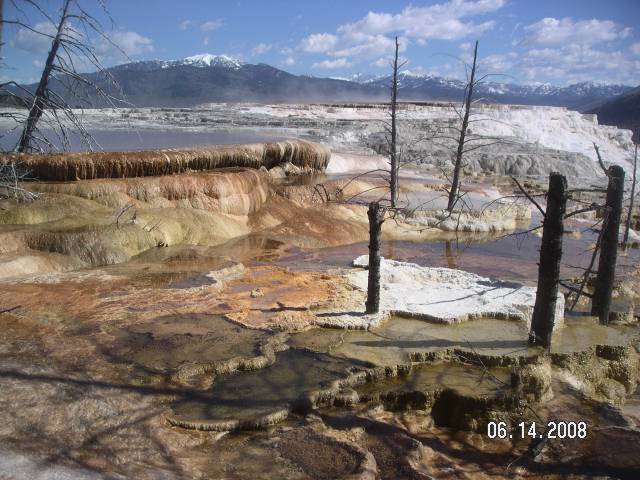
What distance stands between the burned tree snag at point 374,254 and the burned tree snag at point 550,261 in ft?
5.84

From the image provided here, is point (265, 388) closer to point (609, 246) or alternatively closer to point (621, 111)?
point (609, 246)

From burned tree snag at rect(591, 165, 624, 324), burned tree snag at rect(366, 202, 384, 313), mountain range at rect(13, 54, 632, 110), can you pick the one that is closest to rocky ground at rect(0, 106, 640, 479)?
burned tree snag at rect(366, 202, 384, 313)

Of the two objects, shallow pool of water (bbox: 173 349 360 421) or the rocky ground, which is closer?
the rocky ground

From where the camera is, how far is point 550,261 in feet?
19.9

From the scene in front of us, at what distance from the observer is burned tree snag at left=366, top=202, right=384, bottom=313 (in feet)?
21.9

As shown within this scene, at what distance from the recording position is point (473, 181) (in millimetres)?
23594

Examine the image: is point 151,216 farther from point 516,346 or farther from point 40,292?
point 516,346

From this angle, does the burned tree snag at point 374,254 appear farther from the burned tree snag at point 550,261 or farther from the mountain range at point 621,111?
the mountain range at point 621,111

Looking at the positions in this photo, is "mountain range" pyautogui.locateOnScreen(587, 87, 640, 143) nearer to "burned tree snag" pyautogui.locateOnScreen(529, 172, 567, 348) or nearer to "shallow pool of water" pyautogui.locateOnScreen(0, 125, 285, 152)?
"shallow pool of water" pyautogui.locateOnScreen(0, 125, 285, 152)

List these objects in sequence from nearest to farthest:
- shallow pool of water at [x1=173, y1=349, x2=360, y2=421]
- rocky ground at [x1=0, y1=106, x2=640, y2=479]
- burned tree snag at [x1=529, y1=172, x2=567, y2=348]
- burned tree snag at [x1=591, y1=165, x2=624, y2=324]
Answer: rocky ground at [x1=0, y1=106, x2=640, y2=479] < shallow pool of water at [x1=173, y1=349, x2=360, y2=421] < burned tree snag at [x1=529, y1=172, x2=567, y2=348] < burned tree snag at [x1=591, y1=165, x2=624, y2=324]

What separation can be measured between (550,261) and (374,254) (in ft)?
6.43

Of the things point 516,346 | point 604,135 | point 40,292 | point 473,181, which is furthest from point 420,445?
point 604,135

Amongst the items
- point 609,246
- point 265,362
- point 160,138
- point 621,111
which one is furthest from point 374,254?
point 621,111

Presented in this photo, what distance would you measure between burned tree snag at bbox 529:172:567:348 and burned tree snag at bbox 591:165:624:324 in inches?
42.0
